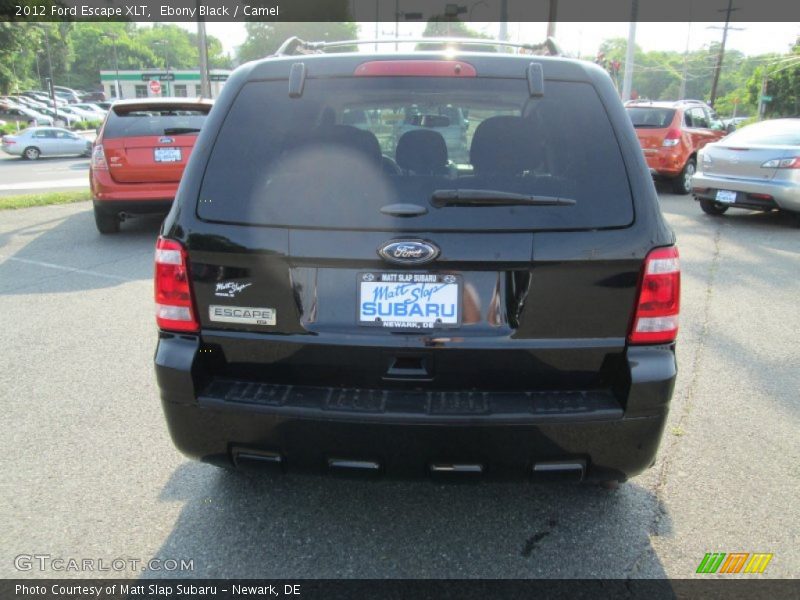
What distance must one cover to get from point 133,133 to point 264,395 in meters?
7.18

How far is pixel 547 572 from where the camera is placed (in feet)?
8.18

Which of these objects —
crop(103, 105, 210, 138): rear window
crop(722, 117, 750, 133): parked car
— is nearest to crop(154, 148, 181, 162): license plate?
crop(103, 105, 210, 138): rear window

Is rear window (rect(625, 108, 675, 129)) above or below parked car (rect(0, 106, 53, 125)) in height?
above

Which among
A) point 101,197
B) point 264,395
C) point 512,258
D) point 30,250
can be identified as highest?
point 512,258

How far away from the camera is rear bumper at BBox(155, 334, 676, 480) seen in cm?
224

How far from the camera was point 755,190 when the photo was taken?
9641 mm

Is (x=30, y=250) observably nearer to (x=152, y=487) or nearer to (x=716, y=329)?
(x=152, y=487)

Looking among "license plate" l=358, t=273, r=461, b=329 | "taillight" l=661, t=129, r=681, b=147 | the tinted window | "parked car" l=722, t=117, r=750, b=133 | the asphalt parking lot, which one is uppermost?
"license plate" l=358, t=273, r=461, b=329

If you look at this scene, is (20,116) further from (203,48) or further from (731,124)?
(731,124)

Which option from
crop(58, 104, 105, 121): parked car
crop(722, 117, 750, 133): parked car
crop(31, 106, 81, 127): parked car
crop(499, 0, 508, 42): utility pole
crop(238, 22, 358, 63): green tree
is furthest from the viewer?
crop(238, 22, 358, 63): green tree

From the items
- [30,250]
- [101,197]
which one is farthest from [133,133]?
[30,250]

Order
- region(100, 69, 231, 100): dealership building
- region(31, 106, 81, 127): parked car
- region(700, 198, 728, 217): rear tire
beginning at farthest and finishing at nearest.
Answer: region(100, 69, 231, 100): dealership building, region(31, 106, 81, 127): parked car, region(700, 198, 728, 217): rear tire

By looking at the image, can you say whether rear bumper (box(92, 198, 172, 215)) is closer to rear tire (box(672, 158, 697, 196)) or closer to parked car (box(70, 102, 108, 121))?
rear tire (box(672, 158, 697, 196))

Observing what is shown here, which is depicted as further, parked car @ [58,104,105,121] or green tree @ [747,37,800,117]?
parked car @ [58,104,105,121]
